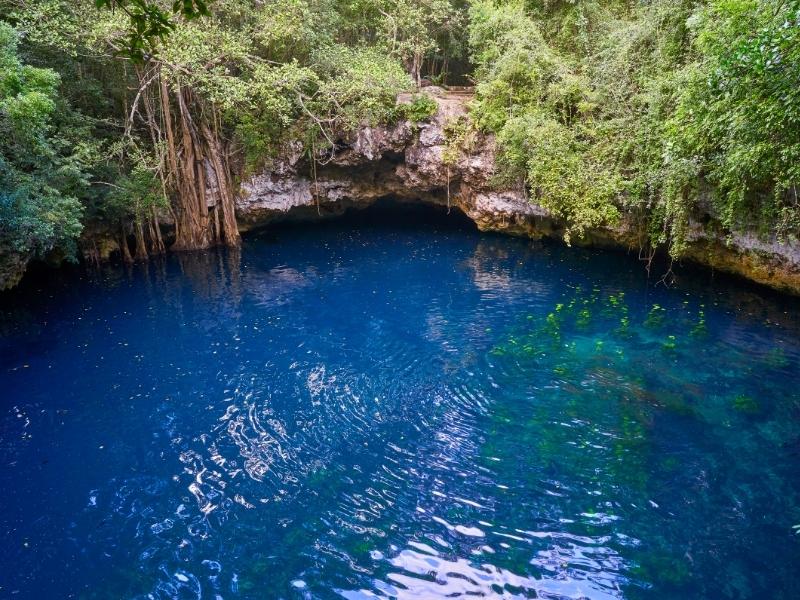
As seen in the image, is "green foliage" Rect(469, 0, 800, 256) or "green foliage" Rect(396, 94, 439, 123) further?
"green foliage" Rect(396, 94, 439, 123)

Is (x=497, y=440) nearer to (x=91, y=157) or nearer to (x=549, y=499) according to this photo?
(x=549, y=499)

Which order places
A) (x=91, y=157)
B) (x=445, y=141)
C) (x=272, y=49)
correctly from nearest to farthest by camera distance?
1. (x=91, y=157)
2. (x=272, y=49)
3. (x=445, y=141)

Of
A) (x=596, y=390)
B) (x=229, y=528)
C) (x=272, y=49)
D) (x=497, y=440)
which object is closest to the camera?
(x=229, y=528)

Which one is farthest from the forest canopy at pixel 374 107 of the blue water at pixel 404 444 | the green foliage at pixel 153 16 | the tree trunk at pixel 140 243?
the green foliage at pixel 153 16

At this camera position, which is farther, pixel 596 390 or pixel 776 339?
pixel 776 339

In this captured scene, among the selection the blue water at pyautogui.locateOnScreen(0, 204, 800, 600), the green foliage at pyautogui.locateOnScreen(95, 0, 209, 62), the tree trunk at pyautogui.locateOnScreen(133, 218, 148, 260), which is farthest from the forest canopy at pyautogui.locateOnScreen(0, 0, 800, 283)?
the green foliage at pyautogui.locateOnScreen(95, 0, 209, 62)

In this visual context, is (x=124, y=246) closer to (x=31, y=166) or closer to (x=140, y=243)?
Result: (x=140, y=243)

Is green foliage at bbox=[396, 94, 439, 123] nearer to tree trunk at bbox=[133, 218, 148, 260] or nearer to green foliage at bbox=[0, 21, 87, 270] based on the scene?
tree trunk at bbox=[133, 218, 148, 260]

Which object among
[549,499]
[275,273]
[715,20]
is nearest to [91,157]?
[275,273]
